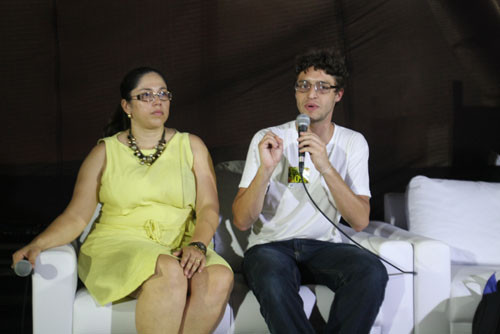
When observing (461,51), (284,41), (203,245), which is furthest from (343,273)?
(461,51)

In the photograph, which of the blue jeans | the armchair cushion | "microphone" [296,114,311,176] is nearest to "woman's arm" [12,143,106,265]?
the blue jeans

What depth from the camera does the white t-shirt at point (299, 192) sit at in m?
2.24

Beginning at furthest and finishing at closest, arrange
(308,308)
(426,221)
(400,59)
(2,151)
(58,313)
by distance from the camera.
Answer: (400,59) → (2,151) → (426,221) → (308,308) → (58,313)

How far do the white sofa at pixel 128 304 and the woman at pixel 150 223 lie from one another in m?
0.06

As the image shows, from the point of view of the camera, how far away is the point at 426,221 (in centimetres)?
263

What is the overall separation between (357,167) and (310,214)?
27cm

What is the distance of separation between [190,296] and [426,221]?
1.24 metres

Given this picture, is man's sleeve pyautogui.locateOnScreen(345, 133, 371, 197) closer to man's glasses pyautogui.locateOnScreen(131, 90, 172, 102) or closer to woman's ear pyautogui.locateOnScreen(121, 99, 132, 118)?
man's glasses pyautogui.locateOnScreen(131, 90, 172, 102)

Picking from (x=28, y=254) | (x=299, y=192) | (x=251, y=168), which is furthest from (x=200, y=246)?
(x=28, y=254)

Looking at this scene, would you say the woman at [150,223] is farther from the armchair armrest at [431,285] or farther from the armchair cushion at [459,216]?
the armchair cushion at [459,216]

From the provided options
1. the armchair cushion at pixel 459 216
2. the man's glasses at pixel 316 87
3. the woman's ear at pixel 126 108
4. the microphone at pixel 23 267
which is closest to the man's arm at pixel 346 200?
the man's glasses at pixel 316 87

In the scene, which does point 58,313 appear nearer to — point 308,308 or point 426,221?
point 308,308

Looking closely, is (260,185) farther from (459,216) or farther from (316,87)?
(459,216)

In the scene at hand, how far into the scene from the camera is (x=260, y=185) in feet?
6.84
